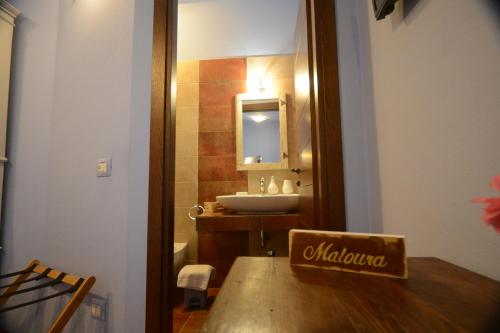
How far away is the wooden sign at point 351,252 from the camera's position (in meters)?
0.45

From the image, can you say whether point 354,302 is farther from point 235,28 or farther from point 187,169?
point 235,28

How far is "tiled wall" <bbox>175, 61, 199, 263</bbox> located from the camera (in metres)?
2.28

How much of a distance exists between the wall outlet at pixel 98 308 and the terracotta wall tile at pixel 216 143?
147 centimetres

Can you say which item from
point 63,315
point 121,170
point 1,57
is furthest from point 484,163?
point 1,57

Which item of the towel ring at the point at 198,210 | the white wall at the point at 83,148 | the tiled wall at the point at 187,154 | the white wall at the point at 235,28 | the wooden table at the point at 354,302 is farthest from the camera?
the tiled wall at the point at 187,154

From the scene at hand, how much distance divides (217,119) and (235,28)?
2.72ft

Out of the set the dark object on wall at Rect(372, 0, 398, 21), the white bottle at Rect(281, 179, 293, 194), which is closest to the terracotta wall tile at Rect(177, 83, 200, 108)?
the white bottle at Rect(281, 179, 293, 194)

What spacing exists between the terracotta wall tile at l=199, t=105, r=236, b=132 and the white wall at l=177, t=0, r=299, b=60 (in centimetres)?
53

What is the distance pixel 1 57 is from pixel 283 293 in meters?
2.02

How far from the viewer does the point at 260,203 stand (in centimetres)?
181

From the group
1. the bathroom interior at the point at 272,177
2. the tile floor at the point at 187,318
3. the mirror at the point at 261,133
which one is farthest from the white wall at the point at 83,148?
the mirror at the point at 261,133

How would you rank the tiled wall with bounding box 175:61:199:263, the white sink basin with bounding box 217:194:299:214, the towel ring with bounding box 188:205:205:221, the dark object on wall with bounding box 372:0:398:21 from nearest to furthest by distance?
the dark object on wall with bounding box 372:0:398:21 → the white sink basin with bounding box 217:194:299:214 → the towel ring with bounding box 188:205:205:221 → the tiled wall with bounding box 175:61:199:263

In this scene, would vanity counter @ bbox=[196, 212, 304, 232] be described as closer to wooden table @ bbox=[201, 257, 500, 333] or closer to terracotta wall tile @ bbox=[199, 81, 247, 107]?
terracotta wall tile @ bbox=[199, 81, 247, 107]

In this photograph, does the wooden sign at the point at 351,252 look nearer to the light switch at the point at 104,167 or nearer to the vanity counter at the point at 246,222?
the light switch at the point at 104,167
